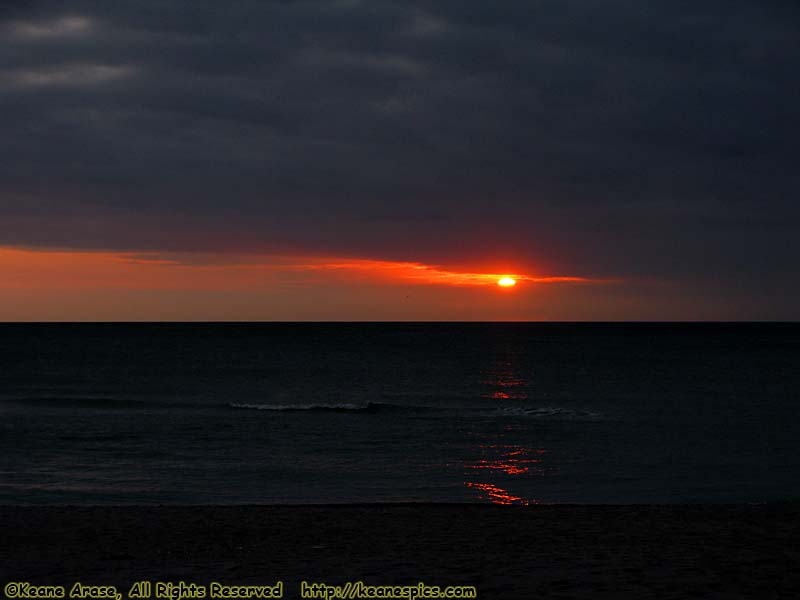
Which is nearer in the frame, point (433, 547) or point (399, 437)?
point (433, 547)

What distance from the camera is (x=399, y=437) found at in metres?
37.4

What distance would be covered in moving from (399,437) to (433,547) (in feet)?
78.6

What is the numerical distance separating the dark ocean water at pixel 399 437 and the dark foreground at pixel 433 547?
6.18 m

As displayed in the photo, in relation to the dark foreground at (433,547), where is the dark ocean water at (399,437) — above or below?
below

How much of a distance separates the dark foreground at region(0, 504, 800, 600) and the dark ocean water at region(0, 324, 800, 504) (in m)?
6.18

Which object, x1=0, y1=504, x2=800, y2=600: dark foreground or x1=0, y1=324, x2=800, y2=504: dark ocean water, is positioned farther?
x1=0, y1=324, x2=800, y2=504: dark ocean water

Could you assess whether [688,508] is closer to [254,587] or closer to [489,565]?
[489,565]

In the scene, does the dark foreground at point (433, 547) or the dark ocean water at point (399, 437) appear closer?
the dark foreground at point (433, 547)

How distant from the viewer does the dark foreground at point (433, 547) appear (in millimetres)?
10859

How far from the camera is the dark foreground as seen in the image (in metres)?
10.9

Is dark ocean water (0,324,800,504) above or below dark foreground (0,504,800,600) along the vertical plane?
below

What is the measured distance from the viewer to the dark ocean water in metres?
25.3

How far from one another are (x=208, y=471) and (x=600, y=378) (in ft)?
187

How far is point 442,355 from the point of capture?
405ft
